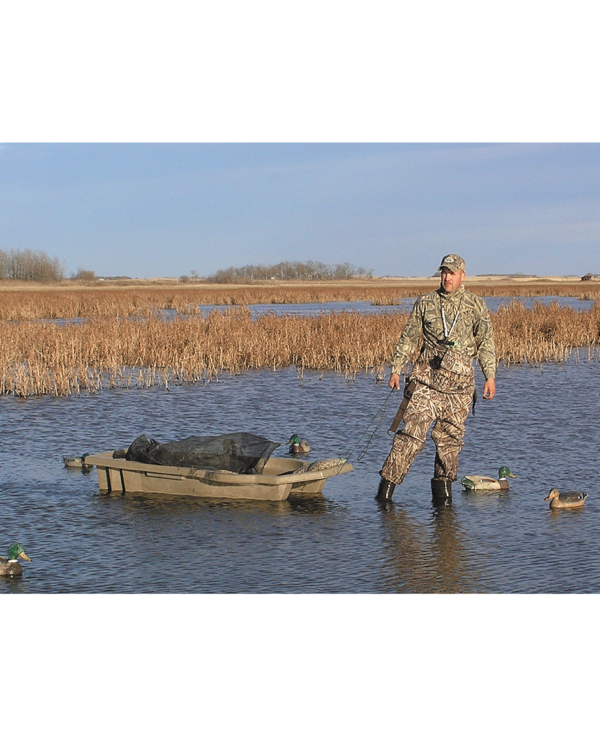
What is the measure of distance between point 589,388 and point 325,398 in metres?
4.22

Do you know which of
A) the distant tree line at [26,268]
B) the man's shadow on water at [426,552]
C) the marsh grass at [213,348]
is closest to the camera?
the man's shadow on water at [426,552]

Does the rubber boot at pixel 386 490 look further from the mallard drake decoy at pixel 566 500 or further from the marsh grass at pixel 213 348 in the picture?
the marsh grass at pixel 213 348

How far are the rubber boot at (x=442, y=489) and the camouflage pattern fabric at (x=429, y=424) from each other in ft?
0.79

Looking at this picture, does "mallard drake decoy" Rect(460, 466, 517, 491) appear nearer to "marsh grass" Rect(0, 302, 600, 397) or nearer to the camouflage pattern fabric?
the camouflage pattern fabric

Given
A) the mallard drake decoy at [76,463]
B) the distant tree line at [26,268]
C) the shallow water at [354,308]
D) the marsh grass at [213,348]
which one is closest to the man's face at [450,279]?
the mallard drake decoy at [76,463]

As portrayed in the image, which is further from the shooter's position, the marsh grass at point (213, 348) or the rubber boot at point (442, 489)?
the marsh grass at point (213, 348)

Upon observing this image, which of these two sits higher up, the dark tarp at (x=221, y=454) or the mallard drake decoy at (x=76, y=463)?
the dark tarp at (x=221, y=454)

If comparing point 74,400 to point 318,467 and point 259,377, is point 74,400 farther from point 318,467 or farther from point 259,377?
point 318,467

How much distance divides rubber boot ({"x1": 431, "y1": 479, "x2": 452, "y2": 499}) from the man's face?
5.19 feet

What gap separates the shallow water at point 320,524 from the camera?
539cm

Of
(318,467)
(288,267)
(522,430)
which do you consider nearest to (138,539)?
(318,467)

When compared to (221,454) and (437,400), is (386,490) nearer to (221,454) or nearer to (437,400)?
(437,400)

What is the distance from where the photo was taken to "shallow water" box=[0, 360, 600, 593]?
5391 millimetres

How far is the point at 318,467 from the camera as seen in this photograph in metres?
7.25
